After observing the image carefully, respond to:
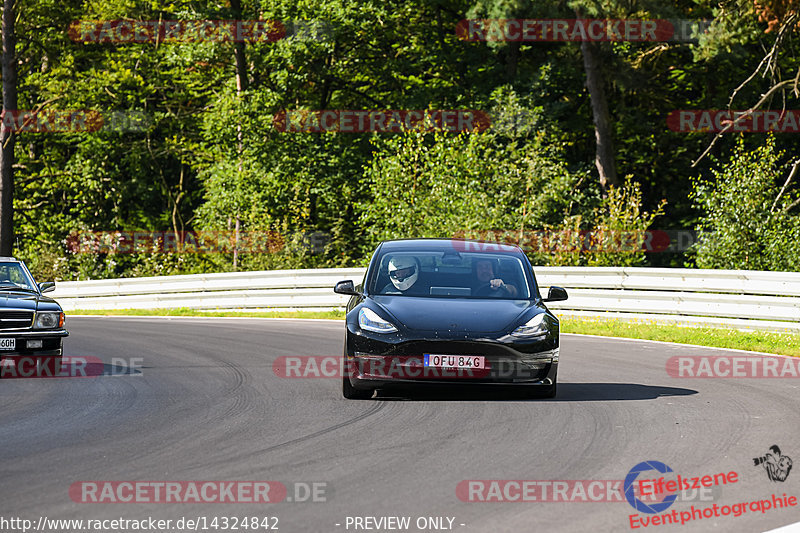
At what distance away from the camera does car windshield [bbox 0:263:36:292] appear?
555 inches

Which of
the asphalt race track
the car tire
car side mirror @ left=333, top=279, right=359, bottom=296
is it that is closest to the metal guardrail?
the asphalt race track

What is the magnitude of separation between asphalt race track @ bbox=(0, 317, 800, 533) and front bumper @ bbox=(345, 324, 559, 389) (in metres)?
0.26

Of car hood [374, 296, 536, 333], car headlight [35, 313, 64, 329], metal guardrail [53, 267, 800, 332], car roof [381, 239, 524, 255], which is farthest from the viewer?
metal guardrail [53, 267, 800, 332]

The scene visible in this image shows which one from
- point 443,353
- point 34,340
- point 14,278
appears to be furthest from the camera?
point 14,278

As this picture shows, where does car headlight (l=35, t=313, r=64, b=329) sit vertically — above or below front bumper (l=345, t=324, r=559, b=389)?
below

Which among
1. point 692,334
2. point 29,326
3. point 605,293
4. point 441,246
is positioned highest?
point 441,246

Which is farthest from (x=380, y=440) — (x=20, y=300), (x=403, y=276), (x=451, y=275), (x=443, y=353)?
(x=20, y=300)

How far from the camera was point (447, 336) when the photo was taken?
9.58m

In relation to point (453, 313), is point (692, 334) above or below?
below

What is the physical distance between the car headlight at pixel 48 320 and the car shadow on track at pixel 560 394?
4723 mm

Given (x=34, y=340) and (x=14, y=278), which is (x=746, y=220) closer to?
(x=14, y=278)

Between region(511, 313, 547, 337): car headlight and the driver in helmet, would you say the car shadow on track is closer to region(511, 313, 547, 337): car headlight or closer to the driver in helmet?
region(511, 313, 547, 337): car headlight

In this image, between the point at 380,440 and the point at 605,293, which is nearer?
the point at 380,440

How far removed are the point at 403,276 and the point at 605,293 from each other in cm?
1050
